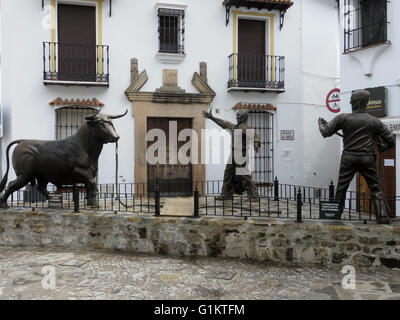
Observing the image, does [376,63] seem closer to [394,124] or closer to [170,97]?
[394,124]

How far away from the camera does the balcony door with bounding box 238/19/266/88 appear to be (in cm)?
1054

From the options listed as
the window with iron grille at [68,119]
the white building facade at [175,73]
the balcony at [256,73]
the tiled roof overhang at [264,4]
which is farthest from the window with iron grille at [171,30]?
the window with iron grille at [68,119]

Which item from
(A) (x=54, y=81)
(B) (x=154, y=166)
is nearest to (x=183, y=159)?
(B) (x=154, y=166)

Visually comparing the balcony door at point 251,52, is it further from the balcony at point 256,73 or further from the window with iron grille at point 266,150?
the window with iron grille at point 266,150

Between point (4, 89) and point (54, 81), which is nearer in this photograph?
point (54, 81)

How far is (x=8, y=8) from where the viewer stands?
9.20m

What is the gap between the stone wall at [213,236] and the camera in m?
5.39

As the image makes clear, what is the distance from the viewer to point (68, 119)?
31.9 feet

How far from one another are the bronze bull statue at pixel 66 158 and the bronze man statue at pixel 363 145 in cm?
381

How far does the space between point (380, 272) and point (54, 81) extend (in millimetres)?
7912

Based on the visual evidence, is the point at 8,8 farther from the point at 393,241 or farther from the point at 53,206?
the point at 393,241

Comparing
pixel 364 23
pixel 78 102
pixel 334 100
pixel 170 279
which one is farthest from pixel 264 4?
pixel 170 279

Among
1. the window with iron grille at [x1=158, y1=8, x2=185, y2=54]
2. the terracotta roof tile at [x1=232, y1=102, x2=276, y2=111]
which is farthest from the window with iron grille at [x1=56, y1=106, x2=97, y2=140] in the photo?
the terracotta roof tile at [x1=232, y1=102, x2=276, y2=111]

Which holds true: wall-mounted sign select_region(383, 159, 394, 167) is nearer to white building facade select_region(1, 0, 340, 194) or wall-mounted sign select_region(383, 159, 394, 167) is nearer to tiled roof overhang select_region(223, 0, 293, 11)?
white building facade select_region(1, 0, 340, 194)
